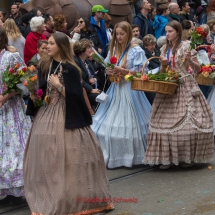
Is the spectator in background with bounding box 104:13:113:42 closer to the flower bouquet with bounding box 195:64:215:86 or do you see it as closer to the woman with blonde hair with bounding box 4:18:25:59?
the woman with blonde hair with bounding box 4:18:25:59

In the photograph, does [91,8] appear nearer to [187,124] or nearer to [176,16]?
[176,16]

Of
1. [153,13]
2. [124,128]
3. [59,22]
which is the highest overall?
[59,22]

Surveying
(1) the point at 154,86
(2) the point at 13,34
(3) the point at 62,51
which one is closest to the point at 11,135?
(3) the point at 62,51

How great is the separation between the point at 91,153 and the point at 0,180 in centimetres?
106

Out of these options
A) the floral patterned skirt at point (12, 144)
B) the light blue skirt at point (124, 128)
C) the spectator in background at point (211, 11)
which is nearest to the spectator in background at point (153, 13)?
the spectator in background at point (211, 11)

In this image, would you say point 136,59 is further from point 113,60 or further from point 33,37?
point 33,37

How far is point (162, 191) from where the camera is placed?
22.9 ft

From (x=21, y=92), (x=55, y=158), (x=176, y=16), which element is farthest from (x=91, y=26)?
(x=55, y=158)

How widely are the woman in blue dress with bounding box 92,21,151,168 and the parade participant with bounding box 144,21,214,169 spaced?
28 cm

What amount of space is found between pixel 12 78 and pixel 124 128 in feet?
6.93

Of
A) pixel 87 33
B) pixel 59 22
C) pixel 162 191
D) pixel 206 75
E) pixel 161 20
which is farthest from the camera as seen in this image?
pixel 161 20

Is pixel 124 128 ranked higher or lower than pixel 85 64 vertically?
lower

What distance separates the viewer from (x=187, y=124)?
772 cm

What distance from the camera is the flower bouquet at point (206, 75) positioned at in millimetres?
8953
